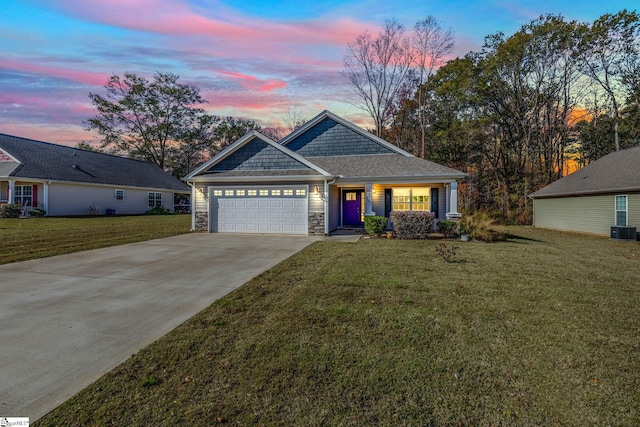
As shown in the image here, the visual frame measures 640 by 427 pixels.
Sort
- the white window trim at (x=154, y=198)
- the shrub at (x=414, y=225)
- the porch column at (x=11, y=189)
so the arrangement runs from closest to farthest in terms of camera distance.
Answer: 1. the shrub at (x=414, y=225)
2. the porch column at (x=11, y=189)
3. the white window trim at (x=154, y=198)

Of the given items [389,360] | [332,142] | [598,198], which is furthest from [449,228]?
[389,360]

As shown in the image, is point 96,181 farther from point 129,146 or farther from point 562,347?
point 562,347

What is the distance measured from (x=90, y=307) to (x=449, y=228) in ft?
40.3

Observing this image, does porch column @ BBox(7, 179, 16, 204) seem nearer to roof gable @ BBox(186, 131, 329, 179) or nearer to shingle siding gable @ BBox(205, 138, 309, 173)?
roof gable @ BBox(186, 131, 329, 179)

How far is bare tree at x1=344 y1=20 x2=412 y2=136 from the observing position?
92.5 ft

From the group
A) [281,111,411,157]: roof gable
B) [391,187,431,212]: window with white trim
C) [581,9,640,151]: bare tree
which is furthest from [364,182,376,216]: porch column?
[581,9,640,151]: bare tree

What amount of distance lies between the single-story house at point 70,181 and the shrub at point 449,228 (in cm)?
2681

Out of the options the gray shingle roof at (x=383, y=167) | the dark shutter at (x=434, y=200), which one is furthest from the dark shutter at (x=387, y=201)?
the dark shutter at (x=434, y=200)

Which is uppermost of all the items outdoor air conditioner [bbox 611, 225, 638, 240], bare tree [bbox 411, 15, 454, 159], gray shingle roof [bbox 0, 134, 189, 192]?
bare tree [bbox 411, 15, 454, 159]

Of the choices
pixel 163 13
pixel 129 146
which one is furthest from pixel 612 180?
pixel 129 146

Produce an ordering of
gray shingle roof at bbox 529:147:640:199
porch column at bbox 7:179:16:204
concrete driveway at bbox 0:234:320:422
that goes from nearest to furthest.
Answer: concrete driveway at bbox 0:234:320:422
gray shingle roof at bbox 529:147:640:199
porch column at bbox 7:179:16:204

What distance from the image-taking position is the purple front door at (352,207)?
1719 centimetres

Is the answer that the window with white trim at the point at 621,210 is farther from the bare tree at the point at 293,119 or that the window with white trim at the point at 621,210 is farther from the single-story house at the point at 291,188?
→ the bare tree at the point at 293,119

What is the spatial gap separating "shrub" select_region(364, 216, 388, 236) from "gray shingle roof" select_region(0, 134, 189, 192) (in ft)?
78.3
